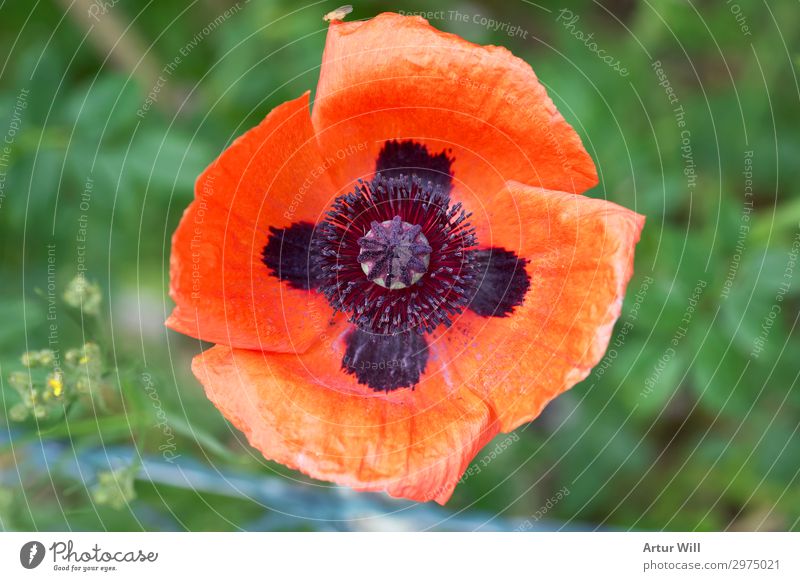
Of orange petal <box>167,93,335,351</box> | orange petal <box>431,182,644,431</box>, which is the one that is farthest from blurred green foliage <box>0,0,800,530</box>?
orange petal <box>431,182,644,431</box>

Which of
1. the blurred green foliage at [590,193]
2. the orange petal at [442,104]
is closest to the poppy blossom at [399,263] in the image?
the orange petal at [442,104]

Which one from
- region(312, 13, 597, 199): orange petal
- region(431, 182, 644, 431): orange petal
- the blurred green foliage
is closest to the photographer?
region(431, 182, 644, 431): orange petal

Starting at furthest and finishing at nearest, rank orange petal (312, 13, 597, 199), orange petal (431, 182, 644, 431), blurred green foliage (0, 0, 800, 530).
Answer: blurred green foliage (0, 0, 800, 530) → orange petal (312, 13, 597, 199) → orange petal (431, 182, 644, 431)

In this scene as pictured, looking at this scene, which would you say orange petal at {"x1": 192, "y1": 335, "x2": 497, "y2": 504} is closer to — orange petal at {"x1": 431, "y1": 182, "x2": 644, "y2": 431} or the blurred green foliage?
orange petal at {"x1": 431, "y1": 182, "x2": 644, "y2": 431}

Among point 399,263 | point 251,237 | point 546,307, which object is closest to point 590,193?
point 546,307

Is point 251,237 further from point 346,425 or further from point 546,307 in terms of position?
point 546,307
